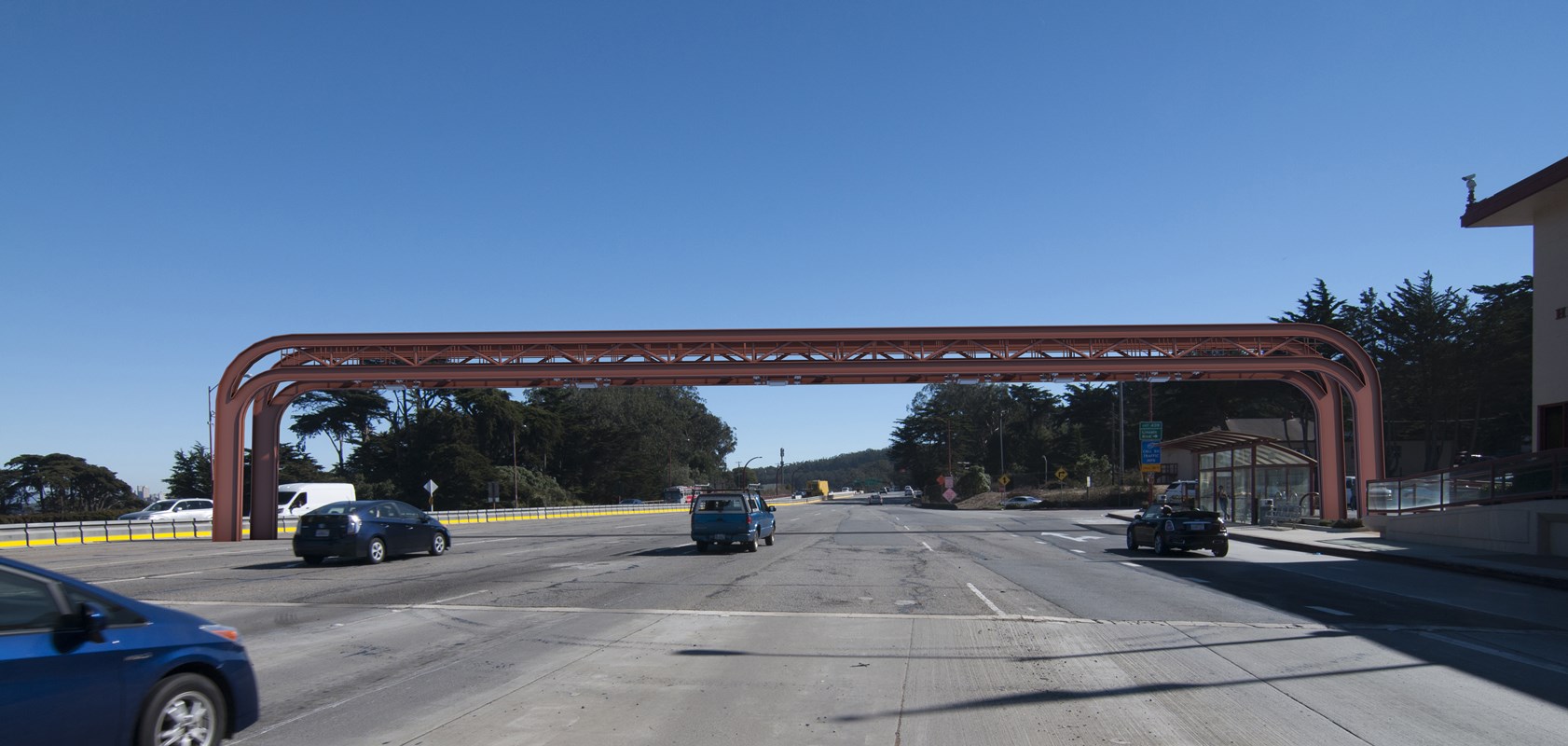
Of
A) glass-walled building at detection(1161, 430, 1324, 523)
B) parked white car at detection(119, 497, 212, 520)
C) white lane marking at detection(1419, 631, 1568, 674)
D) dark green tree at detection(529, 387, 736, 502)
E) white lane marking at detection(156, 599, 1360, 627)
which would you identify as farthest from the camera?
dark green tree at detection(529, 387, 736, 502)

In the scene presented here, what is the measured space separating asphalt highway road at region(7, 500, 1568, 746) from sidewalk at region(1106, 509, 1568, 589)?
0.61 m

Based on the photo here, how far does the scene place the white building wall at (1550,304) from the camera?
24.5 meters

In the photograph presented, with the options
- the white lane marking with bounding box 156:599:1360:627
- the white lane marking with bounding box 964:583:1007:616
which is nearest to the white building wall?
the white lane marking with bounding box 156:599:1360:627

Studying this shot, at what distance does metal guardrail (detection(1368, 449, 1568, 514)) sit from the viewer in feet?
68.6

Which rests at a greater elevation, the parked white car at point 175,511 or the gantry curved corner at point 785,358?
the gantry curved corner at point 785,358

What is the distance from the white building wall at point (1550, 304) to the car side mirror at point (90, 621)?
30198 millimetres

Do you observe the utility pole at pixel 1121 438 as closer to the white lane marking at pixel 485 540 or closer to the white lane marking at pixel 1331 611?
the white lane marking at pixel 485 540

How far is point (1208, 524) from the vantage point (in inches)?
910

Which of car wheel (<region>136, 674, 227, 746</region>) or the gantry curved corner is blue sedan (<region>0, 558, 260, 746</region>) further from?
the gantry curved corner

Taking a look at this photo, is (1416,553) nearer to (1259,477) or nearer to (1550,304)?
(1550,304)

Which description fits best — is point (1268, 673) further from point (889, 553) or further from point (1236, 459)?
point (1236, 459)

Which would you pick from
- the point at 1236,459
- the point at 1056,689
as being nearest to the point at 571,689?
the point at 1056,689

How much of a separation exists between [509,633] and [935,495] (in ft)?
319

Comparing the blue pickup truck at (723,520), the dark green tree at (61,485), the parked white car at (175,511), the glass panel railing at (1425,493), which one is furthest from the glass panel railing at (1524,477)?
the dark green tree at (61,485)
